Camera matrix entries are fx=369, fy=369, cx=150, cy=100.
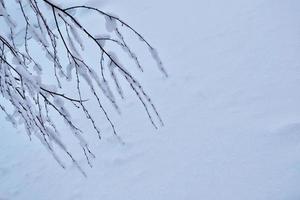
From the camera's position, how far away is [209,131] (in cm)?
325

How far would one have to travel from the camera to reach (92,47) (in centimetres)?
617

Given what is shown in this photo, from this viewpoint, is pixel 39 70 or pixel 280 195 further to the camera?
pixel 280 195

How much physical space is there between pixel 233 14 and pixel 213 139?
7.85ft

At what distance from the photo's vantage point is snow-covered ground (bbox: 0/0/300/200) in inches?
109

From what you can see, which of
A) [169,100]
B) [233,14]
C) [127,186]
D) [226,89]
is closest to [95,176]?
[127,186]

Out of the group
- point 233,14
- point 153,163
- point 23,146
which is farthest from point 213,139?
point 23,146

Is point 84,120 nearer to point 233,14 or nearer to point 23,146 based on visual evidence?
point 23,146

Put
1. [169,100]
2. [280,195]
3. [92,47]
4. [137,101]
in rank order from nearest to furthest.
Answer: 1. [280,195]
2. [169,100]
3. [137,101]
4. [92,47]

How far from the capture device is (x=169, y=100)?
4004mm

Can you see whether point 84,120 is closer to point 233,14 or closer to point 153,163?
point 153,163

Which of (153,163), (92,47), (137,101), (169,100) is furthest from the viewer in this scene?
(92,47)

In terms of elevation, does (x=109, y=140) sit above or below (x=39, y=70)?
below

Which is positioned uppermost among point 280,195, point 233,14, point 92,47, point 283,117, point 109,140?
point 92,47

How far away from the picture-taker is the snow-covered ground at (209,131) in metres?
2.76
